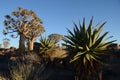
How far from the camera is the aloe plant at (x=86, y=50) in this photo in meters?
14.2

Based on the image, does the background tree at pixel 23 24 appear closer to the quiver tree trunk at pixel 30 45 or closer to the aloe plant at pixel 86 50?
the quiver tree trunk at pixel 30 45

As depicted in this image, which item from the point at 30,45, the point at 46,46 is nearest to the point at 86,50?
the point at 46,46

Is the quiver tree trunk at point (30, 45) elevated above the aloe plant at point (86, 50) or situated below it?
above

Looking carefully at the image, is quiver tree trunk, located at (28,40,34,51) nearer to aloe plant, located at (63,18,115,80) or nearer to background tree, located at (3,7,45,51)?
background tree, located at (3,7,45,51)

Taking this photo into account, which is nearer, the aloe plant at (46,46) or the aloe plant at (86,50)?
the aloe plant at (86,50)

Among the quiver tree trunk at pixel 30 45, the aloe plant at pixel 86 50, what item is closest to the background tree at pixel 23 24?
the quiver tree trunk at pixel 30 45

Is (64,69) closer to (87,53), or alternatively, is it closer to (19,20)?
(87,53)

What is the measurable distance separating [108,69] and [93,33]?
5.39m

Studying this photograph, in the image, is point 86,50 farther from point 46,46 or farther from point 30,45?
point 30,45

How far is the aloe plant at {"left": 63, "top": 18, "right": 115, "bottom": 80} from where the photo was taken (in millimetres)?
14166

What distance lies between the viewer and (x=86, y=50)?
1463cm

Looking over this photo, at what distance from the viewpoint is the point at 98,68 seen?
14.2 m

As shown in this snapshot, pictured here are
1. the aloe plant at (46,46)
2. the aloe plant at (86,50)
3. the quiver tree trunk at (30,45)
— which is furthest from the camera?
the quiver tree trunk at (30,45)

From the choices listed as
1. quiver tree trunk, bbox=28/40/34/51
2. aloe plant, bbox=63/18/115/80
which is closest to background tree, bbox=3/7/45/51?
quiver tree trunk, bbox=28/40/34/51
